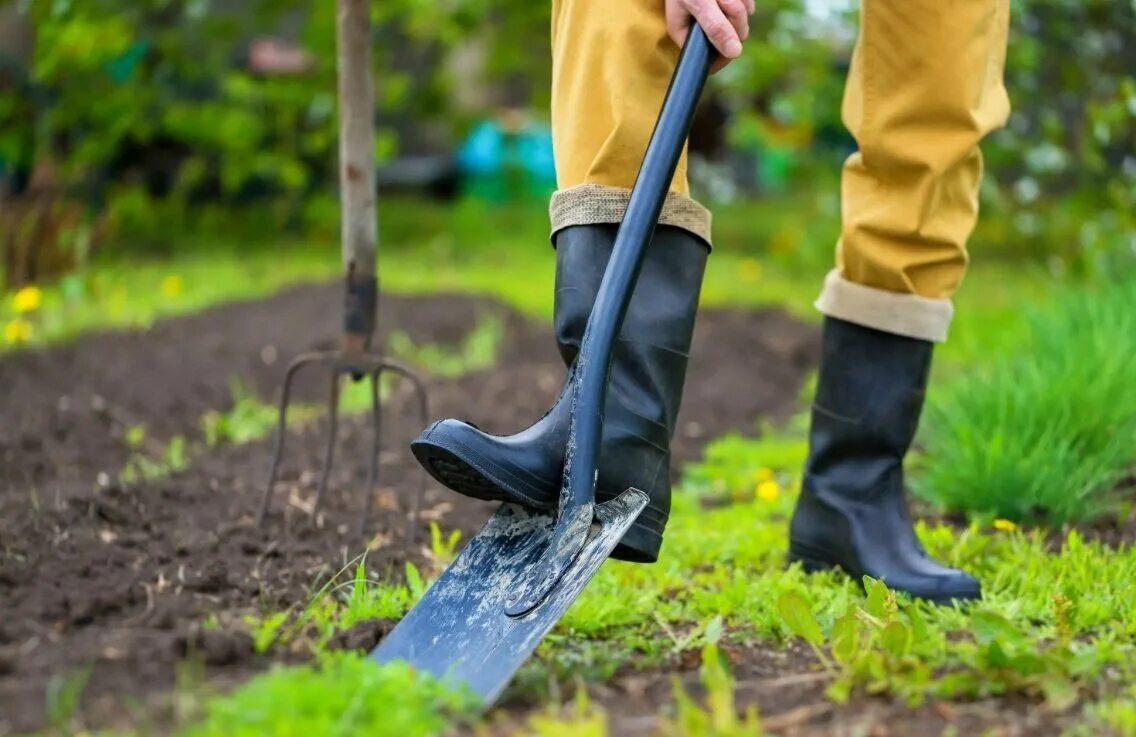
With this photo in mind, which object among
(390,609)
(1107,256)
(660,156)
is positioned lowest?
(390,609)

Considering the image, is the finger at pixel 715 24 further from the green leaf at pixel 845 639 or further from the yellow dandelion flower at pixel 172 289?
the yellow dandelion flower at pixel 172 289

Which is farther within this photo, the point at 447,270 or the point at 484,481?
the point at 447,270

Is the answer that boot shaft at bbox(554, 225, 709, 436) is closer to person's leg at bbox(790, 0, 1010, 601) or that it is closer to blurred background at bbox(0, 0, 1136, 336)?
person's leg at bbox(790, 0, 1010, 601)

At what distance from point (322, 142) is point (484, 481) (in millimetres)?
5268

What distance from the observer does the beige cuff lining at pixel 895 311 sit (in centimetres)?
229

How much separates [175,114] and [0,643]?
5173 millimetres

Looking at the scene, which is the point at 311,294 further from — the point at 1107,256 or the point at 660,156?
the point at 660,156

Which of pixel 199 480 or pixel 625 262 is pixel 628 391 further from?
pixel 199 480

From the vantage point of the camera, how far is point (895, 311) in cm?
229

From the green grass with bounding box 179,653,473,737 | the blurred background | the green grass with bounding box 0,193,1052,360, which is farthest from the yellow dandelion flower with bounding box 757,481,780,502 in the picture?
the blurred background

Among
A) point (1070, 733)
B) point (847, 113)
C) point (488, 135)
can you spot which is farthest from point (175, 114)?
point (1070, 733)

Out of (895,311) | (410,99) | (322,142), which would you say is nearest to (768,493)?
(895,311)

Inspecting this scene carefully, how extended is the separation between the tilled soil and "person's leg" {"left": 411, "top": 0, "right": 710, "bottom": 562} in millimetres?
509

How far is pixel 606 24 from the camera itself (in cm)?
190
